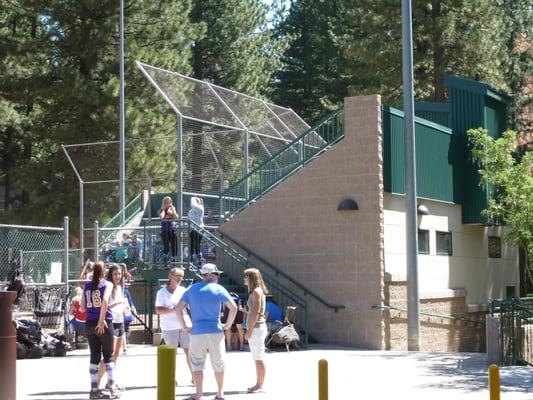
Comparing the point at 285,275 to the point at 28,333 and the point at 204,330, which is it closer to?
the point at 28,333

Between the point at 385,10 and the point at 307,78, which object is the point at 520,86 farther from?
the point at 307,78

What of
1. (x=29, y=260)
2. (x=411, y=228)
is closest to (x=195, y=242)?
(x=29, y=260)

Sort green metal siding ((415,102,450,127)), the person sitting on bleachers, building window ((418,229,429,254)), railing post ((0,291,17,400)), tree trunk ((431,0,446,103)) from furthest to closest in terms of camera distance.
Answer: tree trunk ((431,0,446,103)) → green metal siding ((415,102,450,127)) → building window ((418,229,429,254)) → the person sitting on bleachers → railing post ((0,291,17,400))

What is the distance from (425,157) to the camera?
25.0 meters

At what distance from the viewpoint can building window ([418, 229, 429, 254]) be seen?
81.7 feet

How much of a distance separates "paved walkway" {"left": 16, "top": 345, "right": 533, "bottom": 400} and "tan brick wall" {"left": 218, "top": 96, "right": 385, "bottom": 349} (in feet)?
7.13

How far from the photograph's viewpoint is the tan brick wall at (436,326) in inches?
902

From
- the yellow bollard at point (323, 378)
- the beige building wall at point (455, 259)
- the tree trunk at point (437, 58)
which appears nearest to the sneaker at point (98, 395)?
the yellow bollard at point (323, 378)

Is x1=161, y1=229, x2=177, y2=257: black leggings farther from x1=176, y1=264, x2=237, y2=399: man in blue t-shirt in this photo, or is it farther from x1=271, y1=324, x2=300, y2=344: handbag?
x1=176, y1=264, x2=237, y2=399: man in blue t-shirt

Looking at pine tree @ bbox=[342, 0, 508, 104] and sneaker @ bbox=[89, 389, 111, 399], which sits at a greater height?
pine tree @ bbox=[342, 0, 508, 104]

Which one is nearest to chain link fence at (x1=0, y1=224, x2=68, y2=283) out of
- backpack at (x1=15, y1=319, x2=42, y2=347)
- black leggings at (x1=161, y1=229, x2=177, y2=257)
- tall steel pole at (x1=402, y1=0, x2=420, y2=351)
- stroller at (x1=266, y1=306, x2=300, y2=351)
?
black leggings at (x1=161, y1=229, x2=177, y2=257)

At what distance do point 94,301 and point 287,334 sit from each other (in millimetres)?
8031

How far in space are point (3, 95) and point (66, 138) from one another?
13.1 feet

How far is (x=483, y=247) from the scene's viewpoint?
95.7 feet
